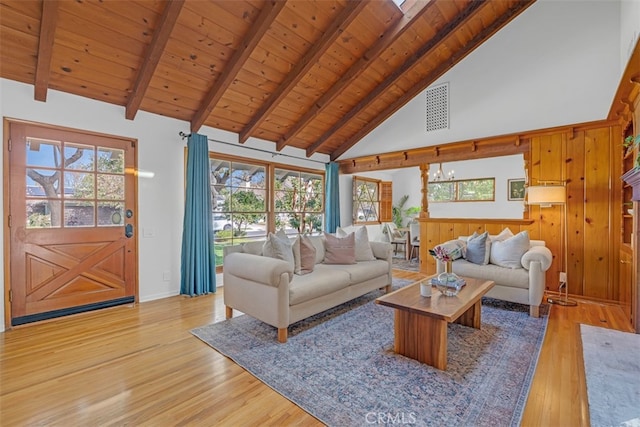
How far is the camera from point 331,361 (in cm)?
227

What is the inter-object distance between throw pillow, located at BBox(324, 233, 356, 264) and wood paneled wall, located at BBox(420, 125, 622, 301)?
8.28 ft

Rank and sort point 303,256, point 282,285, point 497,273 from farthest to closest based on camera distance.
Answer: point 497,273
point 303,256
point 282,285

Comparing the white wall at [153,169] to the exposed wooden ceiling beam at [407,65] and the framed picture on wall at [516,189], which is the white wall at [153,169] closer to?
the exposed wooden ceiling beam at [407,65]

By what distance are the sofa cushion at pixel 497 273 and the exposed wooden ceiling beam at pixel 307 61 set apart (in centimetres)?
311

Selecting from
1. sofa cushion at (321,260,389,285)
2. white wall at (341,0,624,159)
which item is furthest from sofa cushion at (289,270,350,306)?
white wall at (341,0,624,159)

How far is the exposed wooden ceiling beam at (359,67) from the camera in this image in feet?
11.3

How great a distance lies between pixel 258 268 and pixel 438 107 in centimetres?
405

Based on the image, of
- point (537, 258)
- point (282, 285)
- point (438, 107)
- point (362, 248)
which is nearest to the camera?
point (282, 285)

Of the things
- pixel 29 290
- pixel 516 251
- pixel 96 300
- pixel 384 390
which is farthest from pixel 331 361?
pixel 29 290

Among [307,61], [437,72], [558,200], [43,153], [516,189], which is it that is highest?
[437,72]

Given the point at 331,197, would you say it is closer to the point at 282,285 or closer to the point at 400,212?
the point at 400,212

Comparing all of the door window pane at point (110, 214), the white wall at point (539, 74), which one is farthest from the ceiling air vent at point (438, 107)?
the door window pane at point (110, 214)

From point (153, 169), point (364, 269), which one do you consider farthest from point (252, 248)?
point (153, 169)

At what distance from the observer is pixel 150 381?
2020 mm
